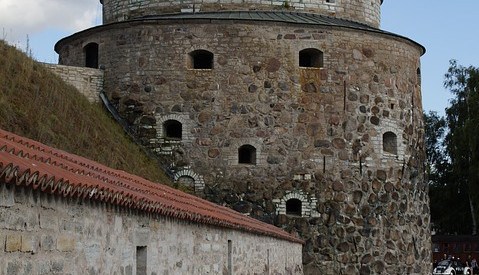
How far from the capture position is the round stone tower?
19.1m

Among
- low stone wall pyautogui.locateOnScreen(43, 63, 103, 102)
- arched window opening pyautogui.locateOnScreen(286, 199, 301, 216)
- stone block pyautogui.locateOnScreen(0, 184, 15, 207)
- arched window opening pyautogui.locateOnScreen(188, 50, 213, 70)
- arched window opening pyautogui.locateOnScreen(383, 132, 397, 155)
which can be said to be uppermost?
arched window opening pyautogui.locateOnScreen(188, 50, 213, 70)

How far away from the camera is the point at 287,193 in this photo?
62.7 feet

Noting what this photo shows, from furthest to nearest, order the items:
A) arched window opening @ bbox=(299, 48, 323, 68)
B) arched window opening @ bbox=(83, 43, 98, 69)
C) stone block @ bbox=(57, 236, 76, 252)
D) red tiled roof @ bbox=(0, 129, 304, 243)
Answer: arched window opening @ bbox=(83, 43, 98, 69) → arched window opening @ bbox=(299, 48, 323, 68) → stone block @ bbox=(57, 236, 76, 252) → red tiled roof @ bbox=(0, 129, 304, 243)

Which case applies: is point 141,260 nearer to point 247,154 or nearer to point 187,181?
point 187,181

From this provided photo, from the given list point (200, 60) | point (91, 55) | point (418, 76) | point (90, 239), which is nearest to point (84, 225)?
point (90, 239)

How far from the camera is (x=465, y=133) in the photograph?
3359 centimetres

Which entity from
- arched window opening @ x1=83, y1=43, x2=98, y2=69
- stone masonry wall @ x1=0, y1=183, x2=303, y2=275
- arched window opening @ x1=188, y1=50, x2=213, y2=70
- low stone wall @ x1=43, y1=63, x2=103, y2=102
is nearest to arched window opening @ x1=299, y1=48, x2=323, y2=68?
arched window opening @ x1=188, y1=50, x2=213, y2=70

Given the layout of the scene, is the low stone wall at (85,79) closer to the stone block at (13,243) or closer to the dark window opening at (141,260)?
the dark window opening at (141,260)

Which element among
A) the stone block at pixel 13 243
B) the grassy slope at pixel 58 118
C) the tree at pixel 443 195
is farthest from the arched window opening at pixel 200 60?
the tree at pixel 443 195

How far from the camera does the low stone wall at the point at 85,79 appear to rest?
62.3 feet

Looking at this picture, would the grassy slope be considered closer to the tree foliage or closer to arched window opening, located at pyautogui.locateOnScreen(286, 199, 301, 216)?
arched window opening, located at pyautogui.locateOnScreen(286, 199, 301, 216)

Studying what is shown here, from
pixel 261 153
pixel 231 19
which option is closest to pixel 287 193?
pixel 261 153

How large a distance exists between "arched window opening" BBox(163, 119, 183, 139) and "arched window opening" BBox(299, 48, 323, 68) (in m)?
3.32

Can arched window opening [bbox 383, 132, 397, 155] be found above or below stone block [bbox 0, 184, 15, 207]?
above
